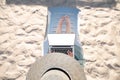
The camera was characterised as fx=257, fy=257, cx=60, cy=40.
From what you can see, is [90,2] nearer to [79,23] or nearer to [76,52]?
[79,23]

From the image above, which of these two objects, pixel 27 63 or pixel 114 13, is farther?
pixel 114 13

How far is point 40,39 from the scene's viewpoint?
2549 millimetres

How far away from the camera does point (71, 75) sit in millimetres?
1593

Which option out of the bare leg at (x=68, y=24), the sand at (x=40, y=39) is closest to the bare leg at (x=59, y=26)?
the bare leg at (x=68, y=24)

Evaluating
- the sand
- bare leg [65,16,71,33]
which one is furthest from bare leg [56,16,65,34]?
the sand

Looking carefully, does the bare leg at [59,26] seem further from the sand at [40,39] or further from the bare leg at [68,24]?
the sand at [40,39]

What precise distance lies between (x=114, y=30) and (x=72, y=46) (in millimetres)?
494

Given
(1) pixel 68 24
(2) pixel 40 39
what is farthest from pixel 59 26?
(2) pixel 40 39

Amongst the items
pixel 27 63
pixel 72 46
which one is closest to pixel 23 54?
pixel 27 63

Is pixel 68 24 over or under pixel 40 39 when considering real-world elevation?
over

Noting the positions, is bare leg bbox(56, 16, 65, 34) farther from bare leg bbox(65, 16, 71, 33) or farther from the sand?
the sand

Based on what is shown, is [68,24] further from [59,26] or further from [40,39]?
[40,39]

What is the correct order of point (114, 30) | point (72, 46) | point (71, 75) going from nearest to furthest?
point (71, 75)
point (72, 46)
point (114, 30)

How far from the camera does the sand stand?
2490 mm
